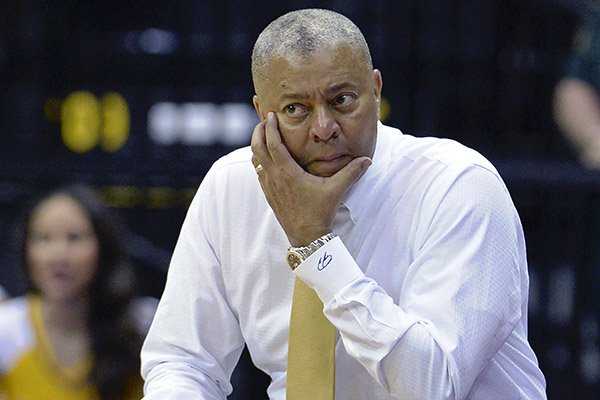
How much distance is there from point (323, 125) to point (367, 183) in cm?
27

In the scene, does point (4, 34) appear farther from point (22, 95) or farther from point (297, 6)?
point (297, 6)

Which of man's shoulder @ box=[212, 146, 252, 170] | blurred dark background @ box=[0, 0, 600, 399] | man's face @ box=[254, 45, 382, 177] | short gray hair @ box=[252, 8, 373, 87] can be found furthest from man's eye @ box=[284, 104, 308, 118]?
blurred dark background @ box=[0, 0, 600, 399]

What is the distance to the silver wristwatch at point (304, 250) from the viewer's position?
2.90 m

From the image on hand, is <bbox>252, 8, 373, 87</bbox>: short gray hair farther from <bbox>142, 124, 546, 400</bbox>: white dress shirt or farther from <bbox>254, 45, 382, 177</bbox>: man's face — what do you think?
<bbox>142, 124, 546, 400</bbox>: white dress shirt

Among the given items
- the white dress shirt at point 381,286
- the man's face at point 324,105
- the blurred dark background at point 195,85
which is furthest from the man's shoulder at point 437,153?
the blurred dark background at point 195,85

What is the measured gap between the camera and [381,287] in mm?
3047

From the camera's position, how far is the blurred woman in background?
493cm

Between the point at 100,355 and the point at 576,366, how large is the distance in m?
2.21

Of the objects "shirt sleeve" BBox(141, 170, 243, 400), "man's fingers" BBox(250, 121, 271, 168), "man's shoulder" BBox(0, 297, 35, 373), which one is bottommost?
"man's shoulder" BBox(0, 297, 35, 373)

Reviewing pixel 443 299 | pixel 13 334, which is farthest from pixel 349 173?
pixel 13 334

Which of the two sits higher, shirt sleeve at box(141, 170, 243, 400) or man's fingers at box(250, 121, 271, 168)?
man's fingers at box(250, 121, 271, 168)

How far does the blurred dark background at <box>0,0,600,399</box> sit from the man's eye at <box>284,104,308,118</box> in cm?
310

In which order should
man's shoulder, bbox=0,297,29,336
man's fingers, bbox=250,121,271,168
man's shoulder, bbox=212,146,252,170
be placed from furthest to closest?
man's shoulder, bbox=0,297,29,336
man's shoulder, bbox=212,146,252,170
man's fingers, bbox=250,121,271,168

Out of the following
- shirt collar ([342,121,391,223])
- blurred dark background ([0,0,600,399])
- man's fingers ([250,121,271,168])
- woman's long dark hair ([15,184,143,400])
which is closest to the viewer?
man's fingers ([250,121,271,168])
